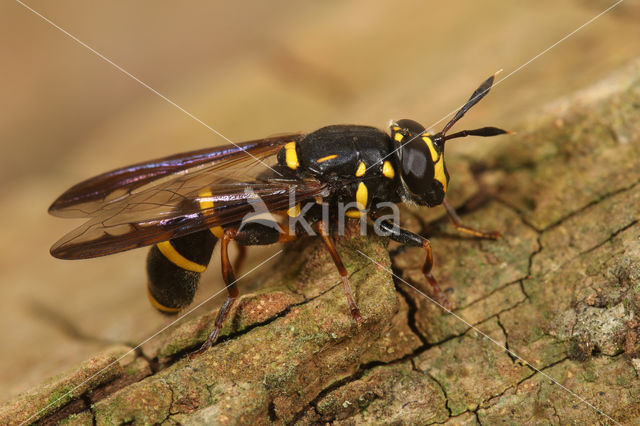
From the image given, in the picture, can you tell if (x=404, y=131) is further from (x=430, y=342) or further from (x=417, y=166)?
(x=430, y=342)

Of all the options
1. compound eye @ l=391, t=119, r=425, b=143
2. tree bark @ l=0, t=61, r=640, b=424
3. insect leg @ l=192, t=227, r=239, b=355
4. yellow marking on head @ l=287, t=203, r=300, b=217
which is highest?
compound eye @ l=391, t=119, r=425, b=143

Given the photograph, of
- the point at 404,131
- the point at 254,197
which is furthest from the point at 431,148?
the point at 254,197

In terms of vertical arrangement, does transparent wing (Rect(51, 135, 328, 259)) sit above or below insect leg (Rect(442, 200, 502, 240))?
above

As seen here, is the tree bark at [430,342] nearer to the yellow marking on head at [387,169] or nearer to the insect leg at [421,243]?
the insect leg at [421,243]

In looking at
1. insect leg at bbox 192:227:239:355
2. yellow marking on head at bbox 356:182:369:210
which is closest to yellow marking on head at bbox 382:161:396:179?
yellow marking on head at bbox 356:182:369:210

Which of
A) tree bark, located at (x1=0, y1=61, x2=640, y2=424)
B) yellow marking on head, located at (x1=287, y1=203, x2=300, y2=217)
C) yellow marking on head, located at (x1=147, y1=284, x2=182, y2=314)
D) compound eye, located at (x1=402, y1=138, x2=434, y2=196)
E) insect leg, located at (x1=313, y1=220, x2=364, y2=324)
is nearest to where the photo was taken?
tree bark, located at (x1=0, y1=61, x2=640, y2=424)

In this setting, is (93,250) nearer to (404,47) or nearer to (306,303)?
(306,303)

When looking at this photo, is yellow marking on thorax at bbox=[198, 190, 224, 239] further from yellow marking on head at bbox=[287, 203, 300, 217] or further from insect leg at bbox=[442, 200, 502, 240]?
insect leg at bbox=[442, 200, 502, 240]

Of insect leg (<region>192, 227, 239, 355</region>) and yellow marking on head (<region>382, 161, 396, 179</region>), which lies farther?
yellow marking on head (<region>382, 161, 396, 179</region>)

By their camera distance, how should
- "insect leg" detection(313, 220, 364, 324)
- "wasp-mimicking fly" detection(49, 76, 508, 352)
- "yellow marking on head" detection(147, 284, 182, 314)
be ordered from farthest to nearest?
1. "yellow marking on head" detection(147, 284, 182, 314)
2. "wasp-mimicking fly" detection(49, 76, 508, 352)
3. "insect leg" detection(313, 220, 364, 324)
